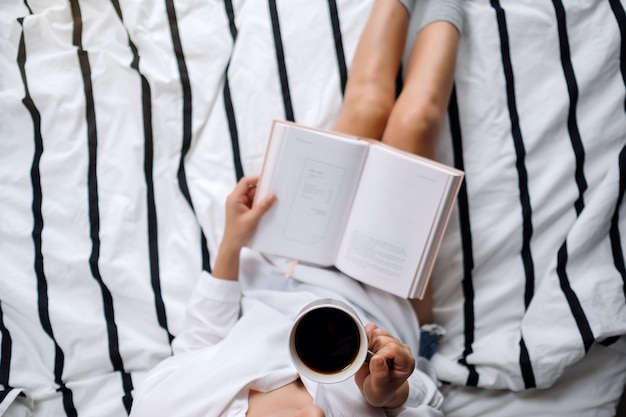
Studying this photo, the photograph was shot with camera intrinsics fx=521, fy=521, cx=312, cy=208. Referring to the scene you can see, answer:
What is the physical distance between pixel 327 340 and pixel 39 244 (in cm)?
56

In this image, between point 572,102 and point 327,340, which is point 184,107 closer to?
point 327,340

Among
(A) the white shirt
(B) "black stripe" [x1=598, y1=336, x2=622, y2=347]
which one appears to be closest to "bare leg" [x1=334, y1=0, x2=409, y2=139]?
(A) the white shirt

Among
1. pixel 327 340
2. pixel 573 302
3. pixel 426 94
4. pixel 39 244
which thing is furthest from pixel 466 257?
pixel 39 244

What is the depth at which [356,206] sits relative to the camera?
814mm

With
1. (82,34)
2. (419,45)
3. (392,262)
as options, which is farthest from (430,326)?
(82,34)

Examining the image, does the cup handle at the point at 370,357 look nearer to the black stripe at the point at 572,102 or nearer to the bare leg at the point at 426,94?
the bare leg at the point at 426,94

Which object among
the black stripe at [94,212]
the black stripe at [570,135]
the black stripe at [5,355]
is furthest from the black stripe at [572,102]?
the black stripe at [5,355]

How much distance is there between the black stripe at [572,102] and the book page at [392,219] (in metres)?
0.27

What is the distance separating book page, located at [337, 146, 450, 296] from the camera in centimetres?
76

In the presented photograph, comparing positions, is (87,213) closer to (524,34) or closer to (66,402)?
(66,402)

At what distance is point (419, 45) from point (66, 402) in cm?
82

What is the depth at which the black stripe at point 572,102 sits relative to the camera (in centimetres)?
86

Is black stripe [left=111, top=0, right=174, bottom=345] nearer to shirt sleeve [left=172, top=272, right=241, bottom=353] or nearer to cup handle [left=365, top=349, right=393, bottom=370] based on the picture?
shirt sleeve [left=172, top=272, right=241, bottom=353]

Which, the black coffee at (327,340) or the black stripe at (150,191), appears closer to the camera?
the black coffee at (327,340)
